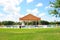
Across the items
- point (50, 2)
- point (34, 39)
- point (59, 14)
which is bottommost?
point (34, 39)

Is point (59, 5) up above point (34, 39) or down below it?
above

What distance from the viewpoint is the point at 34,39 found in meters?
19.2

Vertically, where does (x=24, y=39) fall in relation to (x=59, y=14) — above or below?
below

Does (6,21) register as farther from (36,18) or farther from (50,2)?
(50,2)

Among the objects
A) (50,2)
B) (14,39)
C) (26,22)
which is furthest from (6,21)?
(14,39)

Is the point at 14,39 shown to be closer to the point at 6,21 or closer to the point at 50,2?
the point at 50,2

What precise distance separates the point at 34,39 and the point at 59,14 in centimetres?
1864

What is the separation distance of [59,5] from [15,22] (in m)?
36.3

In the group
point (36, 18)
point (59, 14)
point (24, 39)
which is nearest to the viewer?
point (24, 39)

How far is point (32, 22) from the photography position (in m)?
66.8

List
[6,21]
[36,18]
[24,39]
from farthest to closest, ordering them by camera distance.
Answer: [6,21], [36,18], [24,39]

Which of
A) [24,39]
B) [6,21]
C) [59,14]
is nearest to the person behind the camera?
[24,39]

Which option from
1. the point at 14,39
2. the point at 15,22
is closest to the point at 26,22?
the point at 15,22

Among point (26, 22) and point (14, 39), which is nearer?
point (14, 39)
